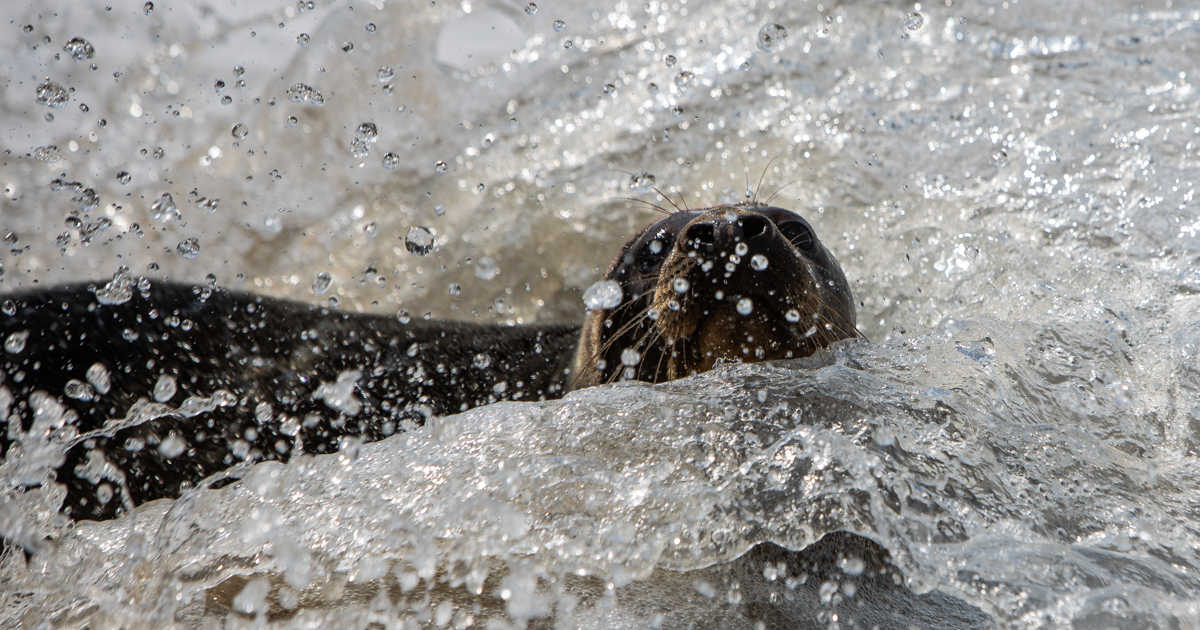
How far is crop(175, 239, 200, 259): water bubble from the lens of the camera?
563 centimetres

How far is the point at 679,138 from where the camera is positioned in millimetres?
5754

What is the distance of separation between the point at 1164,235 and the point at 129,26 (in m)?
6.75

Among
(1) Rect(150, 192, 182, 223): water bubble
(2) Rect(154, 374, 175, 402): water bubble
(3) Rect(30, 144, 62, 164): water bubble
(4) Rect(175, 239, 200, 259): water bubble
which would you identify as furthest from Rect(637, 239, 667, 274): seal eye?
(3) Rect(30, 144, 62, 164): water bubble

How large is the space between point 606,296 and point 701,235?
0.89 m

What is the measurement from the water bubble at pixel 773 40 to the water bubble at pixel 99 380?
4.60 m

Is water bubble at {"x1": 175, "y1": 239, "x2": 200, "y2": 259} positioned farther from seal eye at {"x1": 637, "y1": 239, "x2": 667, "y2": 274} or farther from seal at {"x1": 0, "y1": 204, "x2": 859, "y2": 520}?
seal eye at {"x1": 637, "y1": 239, "x2": 667, "y2": 274}

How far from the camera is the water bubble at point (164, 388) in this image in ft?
11.5

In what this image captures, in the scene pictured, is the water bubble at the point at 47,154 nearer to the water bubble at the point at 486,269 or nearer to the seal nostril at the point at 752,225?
the water bubble at the point at 486,269

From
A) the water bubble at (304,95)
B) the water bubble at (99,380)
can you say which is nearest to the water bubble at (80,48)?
the water bubble at (304,95)

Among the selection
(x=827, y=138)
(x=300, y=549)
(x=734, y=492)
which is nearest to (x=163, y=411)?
(x=300, y=549)

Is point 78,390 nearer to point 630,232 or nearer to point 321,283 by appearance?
point 321,283

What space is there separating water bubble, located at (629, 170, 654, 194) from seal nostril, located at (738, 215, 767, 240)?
268 centimetres

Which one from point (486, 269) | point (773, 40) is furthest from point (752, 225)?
point (773, 40)

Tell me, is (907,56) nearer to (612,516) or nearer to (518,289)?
(518,289)
